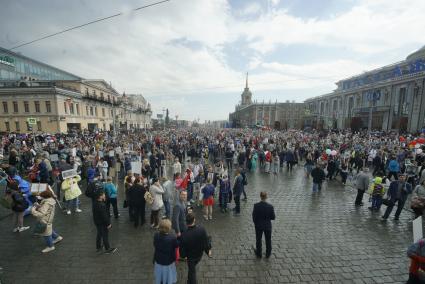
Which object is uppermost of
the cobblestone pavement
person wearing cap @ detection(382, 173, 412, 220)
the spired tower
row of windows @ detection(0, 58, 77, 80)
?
the spired tower

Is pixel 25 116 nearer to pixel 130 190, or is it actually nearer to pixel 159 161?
pixel 159 161

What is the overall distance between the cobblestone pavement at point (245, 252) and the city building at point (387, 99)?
2030cm

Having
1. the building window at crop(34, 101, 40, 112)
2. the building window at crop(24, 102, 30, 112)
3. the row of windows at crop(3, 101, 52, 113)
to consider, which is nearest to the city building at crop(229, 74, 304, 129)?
the row of windows at crop(3, 101, 52, 113)

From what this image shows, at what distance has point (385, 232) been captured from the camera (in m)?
6.39

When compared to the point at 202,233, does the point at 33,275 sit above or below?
below

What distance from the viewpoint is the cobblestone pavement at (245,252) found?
14.5 feet

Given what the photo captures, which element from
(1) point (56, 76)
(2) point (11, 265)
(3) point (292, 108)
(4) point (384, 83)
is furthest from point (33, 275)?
(3) point (292, 108)

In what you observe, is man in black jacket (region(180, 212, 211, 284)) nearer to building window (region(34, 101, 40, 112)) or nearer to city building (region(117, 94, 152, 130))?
building window (region(34, 101, 40, 112))

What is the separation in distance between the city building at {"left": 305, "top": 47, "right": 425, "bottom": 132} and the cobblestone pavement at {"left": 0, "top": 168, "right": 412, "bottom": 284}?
20.3 metres

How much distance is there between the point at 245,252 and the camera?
5.32m

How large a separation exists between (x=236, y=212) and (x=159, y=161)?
7.16 metres

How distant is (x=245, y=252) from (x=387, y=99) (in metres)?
56.1

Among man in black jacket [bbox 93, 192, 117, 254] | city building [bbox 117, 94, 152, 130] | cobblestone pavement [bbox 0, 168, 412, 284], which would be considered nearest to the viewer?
cobblestone pavement [bbox 0, 168, 412, 284]

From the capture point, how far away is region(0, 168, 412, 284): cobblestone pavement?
4.43 m
